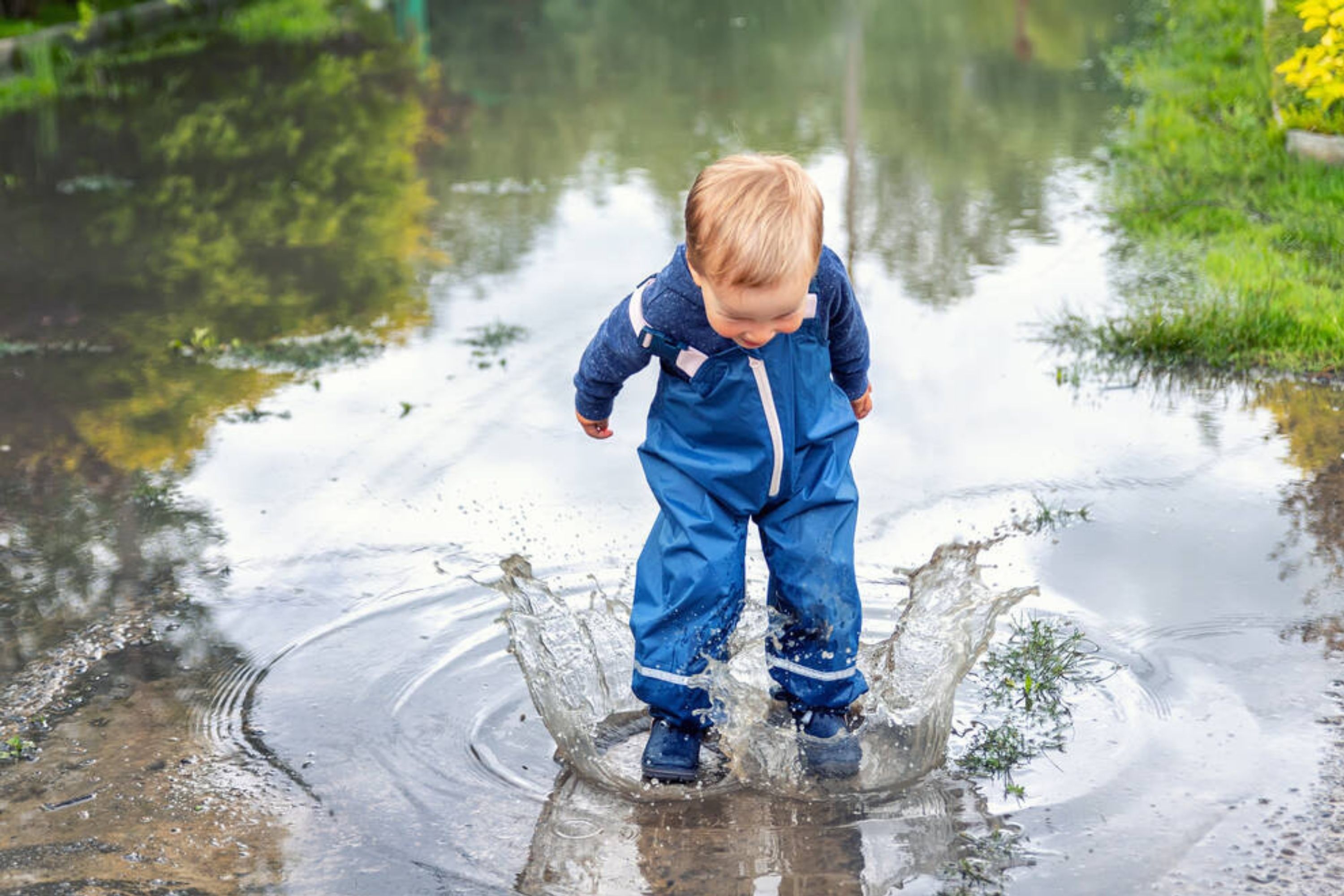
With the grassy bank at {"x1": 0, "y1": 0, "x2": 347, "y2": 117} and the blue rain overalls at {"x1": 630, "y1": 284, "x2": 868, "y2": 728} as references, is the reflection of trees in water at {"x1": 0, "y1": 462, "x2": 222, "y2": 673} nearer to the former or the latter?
the blue rain overalls at {"x1": 630, "y1": 284, "x2": 868, "y2": 728}

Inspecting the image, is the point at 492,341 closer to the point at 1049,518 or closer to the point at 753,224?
the point at 1049,518

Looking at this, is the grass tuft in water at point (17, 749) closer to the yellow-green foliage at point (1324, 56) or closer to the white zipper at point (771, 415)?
the white zipper at point (771, 415)

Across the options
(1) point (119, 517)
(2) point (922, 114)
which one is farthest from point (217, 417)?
(2) point (922, 114)

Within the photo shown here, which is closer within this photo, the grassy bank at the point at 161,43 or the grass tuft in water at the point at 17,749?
the grass tuft in water at the point at 17,749

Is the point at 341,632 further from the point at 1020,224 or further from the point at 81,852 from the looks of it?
the point at 1020,224

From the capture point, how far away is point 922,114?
32.0ft

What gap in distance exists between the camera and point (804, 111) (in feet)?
33.3

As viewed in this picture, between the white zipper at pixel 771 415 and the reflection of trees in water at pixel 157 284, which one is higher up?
the white zipper at pixel 771 415

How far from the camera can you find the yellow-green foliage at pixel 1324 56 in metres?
5.81

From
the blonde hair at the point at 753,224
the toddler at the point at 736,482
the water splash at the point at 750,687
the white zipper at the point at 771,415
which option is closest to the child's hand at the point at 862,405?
the toddler at the point at 736,482

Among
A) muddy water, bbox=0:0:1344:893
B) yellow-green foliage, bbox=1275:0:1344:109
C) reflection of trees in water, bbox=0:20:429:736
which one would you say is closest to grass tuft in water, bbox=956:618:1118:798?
muddy water, bbox=0:0:1344:893

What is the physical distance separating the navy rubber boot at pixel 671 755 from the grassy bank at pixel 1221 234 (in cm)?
270

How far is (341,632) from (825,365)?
138cm

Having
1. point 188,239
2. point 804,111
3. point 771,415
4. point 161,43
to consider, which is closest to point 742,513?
point 771,415
